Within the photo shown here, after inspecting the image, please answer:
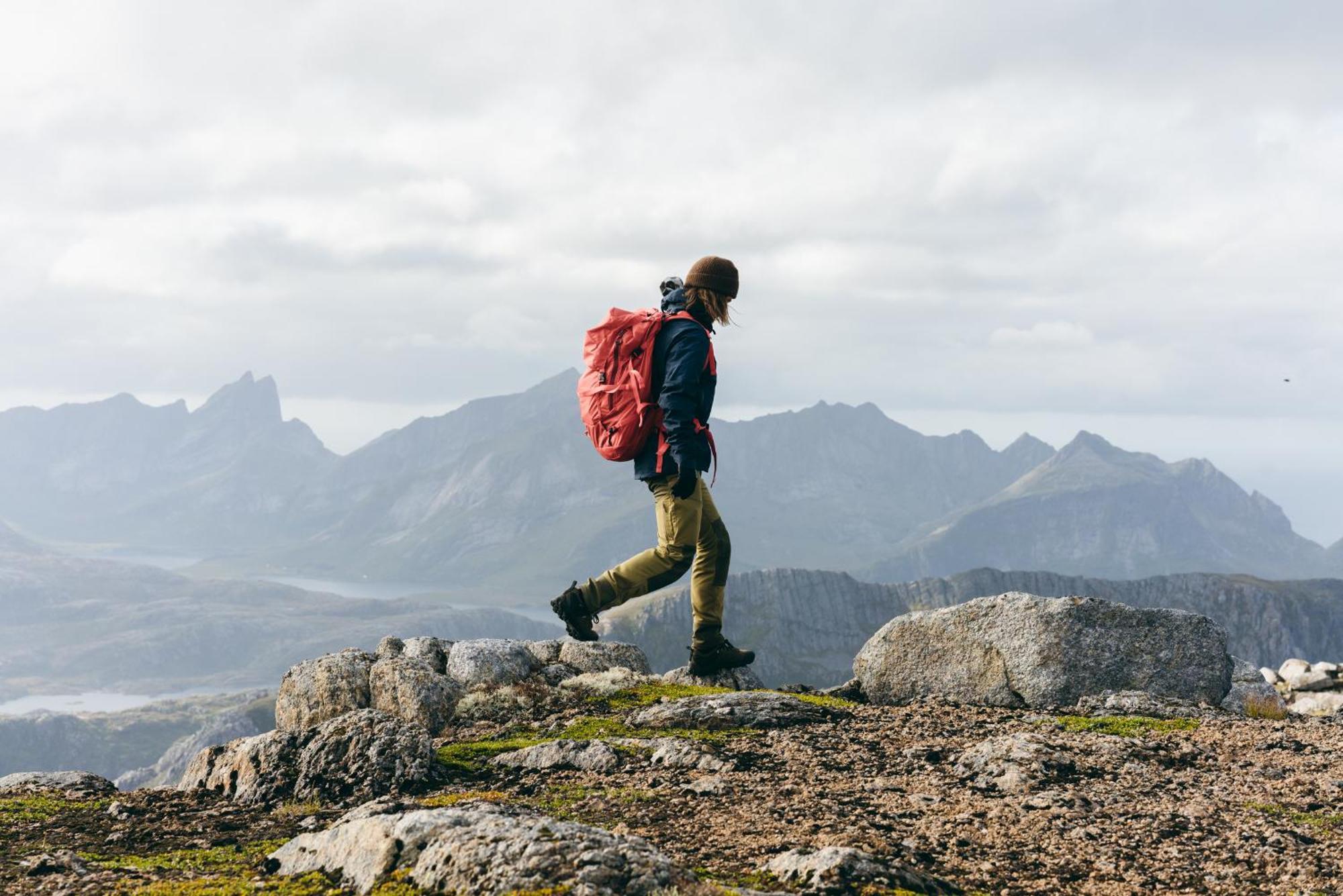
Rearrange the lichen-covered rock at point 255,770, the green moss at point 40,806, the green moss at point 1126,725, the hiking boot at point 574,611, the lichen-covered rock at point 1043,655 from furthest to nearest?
the lichen-covered rock at point 1043,655, the hiking boot at point 574,611, the green moss at point 1126,725, the lichen-covered rock at point 255,770, the green moss at point 40,806

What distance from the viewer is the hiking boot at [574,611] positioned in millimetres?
16734

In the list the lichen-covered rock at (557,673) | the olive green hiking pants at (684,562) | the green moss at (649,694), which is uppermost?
the olive green hiking pants at (684,562)

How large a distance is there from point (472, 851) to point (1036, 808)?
585 centimetres

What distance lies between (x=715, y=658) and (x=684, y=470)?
3.75m

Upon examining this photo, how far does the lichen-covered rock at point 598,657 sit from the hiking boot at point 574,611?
169cm

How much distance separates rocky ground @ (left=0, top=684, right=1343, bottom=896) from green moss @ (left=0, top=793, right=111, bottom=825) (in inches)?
1.4

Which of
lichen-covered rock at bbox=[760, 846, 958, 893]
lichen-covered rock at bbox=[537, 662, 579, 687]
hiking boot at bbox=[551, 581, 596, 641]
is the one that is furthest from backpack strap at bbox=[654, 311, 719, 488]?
lichen-covered rock at bbox=[760, 846, 958, 893]

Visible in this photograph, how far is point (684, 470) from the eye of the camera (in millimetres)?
15281

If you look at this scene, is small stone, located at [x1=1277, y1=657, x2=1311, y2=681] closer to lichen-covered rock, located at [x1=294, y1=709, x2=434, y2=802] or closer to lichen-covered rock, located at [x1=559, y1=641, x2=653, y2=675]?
lichen-covered rock, located at [x1=559, y1=641, x2=653, y2=675]

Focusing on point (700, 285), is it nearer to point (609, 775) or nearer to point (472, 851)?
point (609, 775)

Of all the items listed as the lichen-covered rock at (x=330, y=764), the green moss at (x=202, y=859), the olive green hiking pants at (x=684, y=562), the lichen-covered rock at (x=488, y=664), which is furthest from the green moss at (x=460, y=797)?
the lichen-covered rock at (x=488, y=664)

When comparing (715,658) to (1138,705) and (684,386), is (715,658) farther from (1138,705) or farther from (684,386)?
(1138,705)

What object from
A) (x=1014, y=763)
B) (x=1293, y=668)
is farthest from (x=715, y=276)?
(x=1293, y=668)

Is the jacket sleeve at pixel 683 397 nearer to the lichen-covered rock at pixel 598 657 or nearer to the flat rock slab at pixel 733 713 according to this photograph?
the flat rock slab at pixel 733 713
